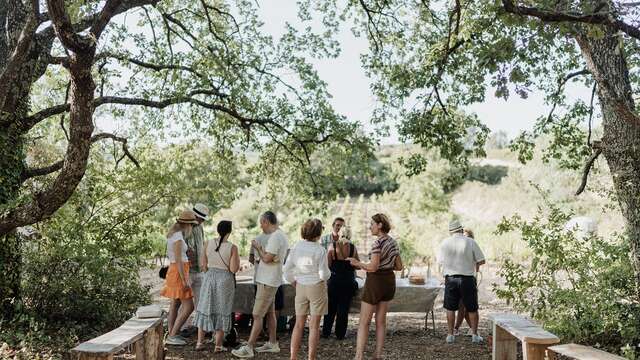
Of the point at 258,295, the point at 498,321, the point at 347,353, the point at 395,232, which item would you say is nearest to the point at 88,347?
the point at 258,295

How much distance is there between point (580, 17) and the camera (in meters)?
4.98

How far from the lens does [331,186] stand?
34.5 feet

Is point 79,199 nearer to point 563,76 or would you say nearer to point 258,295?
point 258,295

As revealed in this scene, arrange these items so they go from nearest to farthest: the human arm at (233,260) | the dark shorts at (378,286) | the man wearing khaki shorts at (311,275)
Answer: the man wearing khaki shorts at (311,275), the dark shorts at (378,286), the human arm at (233,260)

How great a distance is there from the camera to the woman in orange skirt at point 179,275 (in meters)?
7.14

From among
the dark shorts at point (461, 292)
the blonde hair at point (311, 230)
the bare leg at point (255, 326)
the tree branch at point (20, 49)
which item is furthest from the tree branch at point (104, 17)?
the dark shorts at point (461, 292)

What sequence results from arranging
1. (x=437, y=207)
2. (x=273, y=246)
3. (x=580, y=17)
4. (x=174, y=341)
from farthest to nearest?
1. (x=437, y=207)
2. (x=174, y=341)
3. (x=273, y=246)
4. (x=580, y=17)

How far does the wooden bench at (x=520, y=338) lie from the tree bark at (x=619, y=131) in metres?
1.67

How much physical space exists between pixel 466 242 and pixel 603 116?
2.32 metres

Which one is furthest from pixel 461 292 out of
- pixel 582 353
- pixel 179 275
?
pixel 179 275

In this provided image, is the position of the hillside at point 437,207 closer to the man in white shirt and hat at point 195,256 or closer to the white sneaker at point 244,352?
the man in white shirt and hat at point 195,256

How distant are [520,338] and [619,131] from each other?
3.20 m

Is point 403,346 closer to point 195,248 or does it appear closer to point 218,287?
point 218,287

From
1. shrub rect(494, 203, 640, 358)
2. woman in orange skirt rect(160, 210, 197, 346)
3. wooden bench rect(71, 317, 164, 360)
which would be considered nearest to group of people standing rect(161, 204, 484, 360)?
woman in orange skirt rect(160, 210, 197, 346)
